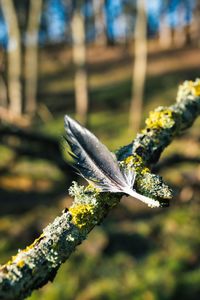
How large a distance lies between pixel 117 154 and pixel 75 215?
13.9 inches

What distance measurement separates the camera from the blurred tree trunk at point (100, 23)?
136ft

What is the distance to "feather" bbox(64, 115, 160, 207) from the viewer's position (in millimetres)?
1420

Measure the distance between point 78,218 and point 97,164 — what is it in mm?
204

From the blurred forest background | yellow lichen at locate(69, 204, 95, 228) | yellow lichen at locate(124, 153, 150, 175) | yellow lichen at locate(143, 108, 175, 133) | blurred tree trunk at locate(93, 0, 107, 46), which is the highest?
blurred tree trunk at locate(93, 0, 107, 46)

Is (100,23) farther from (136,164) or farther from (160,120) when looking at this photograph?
(136,164)

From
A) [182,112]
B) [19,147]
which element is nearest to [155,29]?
[19,147]

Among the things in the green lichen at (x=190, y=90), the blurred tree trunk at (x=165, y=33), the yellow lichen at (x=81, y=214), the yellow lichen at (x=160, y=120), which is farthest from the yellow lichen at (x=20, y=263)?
the blurred tree trunk at (x=165, y=33)

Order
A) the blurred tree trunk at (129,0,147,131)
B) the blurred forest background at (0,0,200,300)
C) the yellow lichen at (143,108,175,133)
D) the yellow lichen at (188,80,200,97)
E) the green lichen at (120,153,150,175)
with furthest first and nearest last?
1. the blurred tree trunk at (129,0,147,131)
2. the blurred forest background at (0,0,200,300)
3. the yellow lichen at (188,80,200,97)
4. the yellow lichen at (143,108,175,133)
5. the green lichen at (120,153,150,175)

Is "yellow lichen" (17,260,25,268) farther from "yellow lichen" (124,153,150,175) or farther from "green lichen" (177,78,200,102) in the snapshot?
"green lichen" (177,78,200,102)

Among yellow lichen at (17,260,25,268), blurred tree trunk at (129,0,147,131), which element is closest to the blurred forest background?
blurred tree trunk at (129,0,147,131)

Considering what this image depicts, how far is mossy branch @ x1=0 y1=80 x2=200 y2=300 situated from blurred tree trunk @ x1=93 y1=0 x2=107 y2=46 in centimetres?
4013

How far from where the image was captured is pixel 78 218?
1399 mm

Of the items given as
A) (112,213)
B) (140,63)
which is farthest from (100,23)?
(112,213)

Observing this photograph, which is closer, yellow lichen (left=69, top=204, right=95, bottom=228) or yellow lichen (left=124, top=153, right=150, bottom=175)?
yellow lichen (left=69, top=204, right=95, bottom=228)
